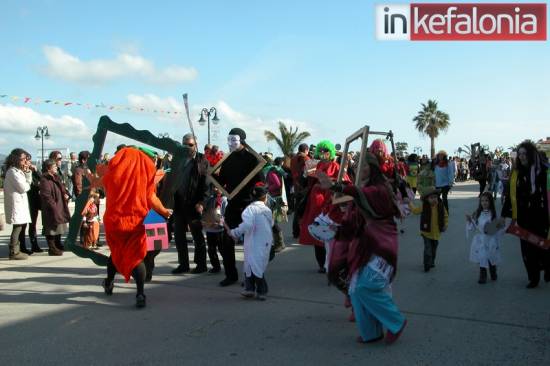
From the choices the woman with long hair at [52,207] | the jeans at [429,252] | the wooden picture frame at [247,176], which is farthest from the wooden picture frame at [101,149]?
the jeans at [429,252]

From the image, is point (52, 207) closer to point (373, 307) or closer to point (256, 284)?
point (256, 284)

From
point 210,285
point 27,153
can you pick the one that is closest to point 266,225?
point 210,285

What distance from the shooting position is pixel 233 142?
21.4 feet

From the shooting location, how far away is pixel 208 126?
81.3 ft

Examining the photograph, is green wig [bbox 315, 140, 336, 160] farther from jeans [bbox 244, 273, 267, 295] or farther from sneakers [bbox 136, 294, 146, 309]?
sneakers [bbox 136, 294, 146, 309]

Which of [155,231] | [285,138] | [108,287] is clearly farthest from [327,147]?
[285,138]

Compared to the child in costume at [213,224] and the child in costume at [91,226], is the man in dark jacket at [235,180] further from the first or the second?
the child in costume at [91,226]

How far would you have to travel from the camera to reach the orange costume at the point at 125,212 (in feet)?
18.4

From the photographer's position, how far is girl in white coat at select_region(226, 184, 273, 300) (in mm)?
5957

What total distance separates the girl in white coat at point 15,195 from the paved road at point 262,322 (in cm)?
109

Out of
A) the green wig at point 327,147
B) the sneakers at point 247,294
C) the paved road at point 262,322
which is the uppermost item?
the green wig at point 327,147

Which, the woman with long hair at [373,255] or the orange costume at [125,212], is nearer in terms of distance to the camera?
the woman with long hair at [373,255]

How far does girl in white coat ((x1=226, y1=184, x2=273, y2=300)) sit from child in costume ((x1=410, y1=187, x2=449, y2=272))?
8.56 ft

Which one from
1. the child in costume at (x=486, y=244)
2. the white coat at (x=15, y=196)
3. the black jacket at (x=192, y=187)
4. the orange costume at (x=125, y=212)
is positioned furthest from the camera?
the white coat at (x=15, y=196)
